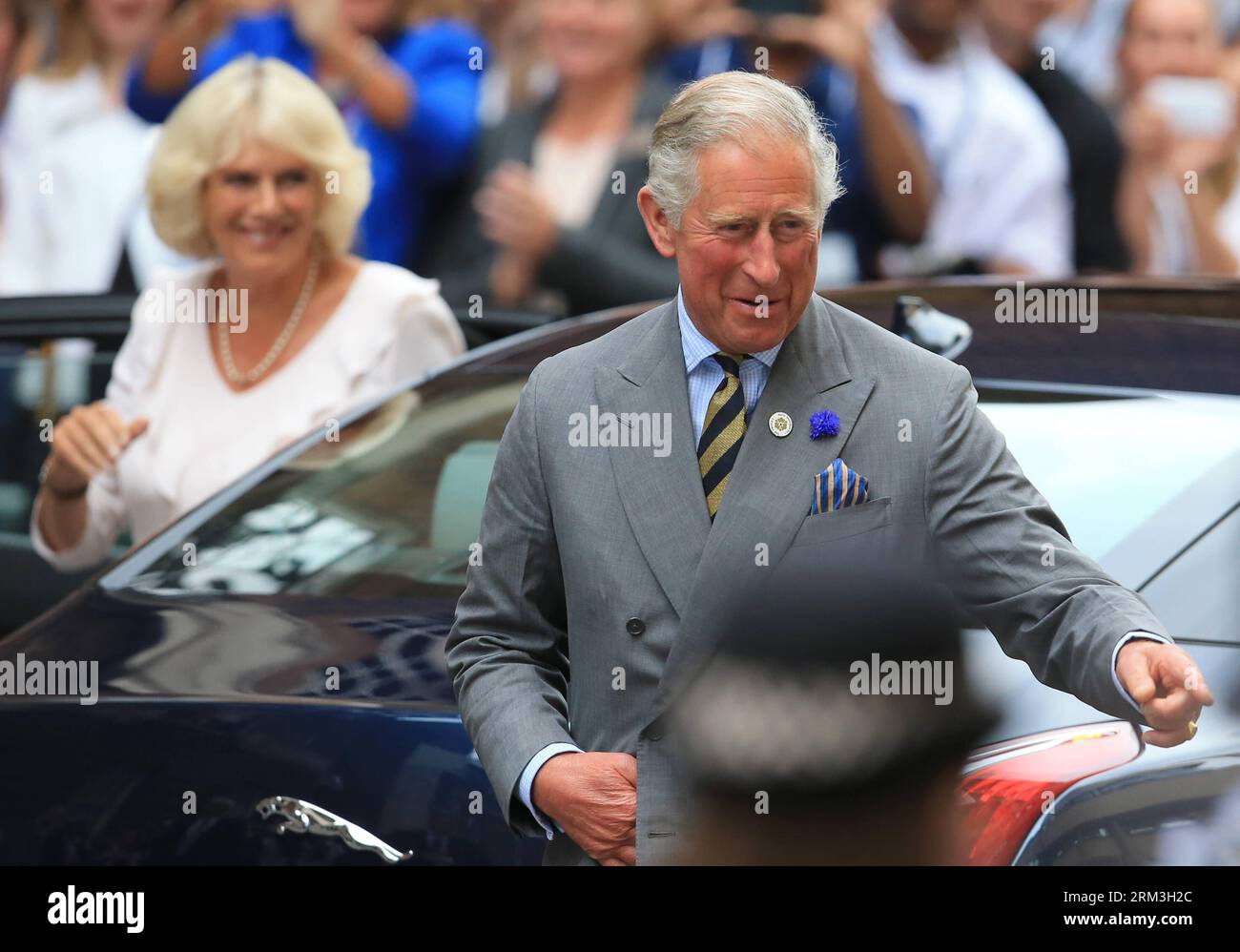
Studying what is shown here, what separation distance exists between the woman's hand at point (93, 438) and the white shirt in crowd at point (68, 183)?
83.8 inches

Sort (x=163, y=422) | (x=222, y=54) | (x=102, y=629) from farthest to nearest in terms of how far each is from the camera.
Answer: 1. (x=222, y=54)
2. (x=163, y=422)
3. (x=102, y=629)

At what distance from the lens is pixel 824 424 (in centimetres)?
226

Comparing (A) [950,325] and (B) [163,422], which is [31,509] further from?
(A) [950,325]

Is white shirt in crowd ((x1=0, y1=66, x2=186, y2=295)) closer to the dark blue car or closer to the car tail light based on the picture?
the dark blue car

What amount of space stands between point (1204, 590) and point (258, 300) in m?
2.38

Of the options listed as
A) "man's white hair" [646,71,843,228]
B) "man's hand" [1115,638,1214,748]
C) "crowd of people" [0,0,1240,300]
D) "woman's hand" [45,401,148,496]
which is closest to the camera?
"man's hand" [1115,638,1214,748]

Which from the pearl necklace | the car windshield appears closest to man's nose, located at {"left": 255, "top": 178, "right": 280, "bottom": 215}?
the pearl necklace

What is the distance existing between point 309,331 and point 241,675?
65.3 inches

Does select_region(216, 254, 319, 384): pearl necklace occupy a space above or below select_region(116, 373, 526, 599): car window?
above

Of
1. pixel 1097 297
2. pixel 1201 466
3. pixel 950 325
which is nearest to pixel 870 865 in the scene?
pixel 1201 466

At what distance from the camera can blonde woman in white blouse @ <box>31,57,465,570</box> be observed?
424cm

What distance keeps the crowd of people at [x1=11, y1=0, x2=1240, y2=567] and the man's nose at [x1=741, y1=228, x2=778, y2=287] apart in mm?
2956

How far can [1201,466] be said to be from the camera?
9.42ft

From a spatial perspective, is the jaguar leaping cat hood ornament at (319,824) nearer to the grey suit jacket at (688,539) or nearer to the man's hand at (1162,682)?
the grey suit jacket at (688,539)
